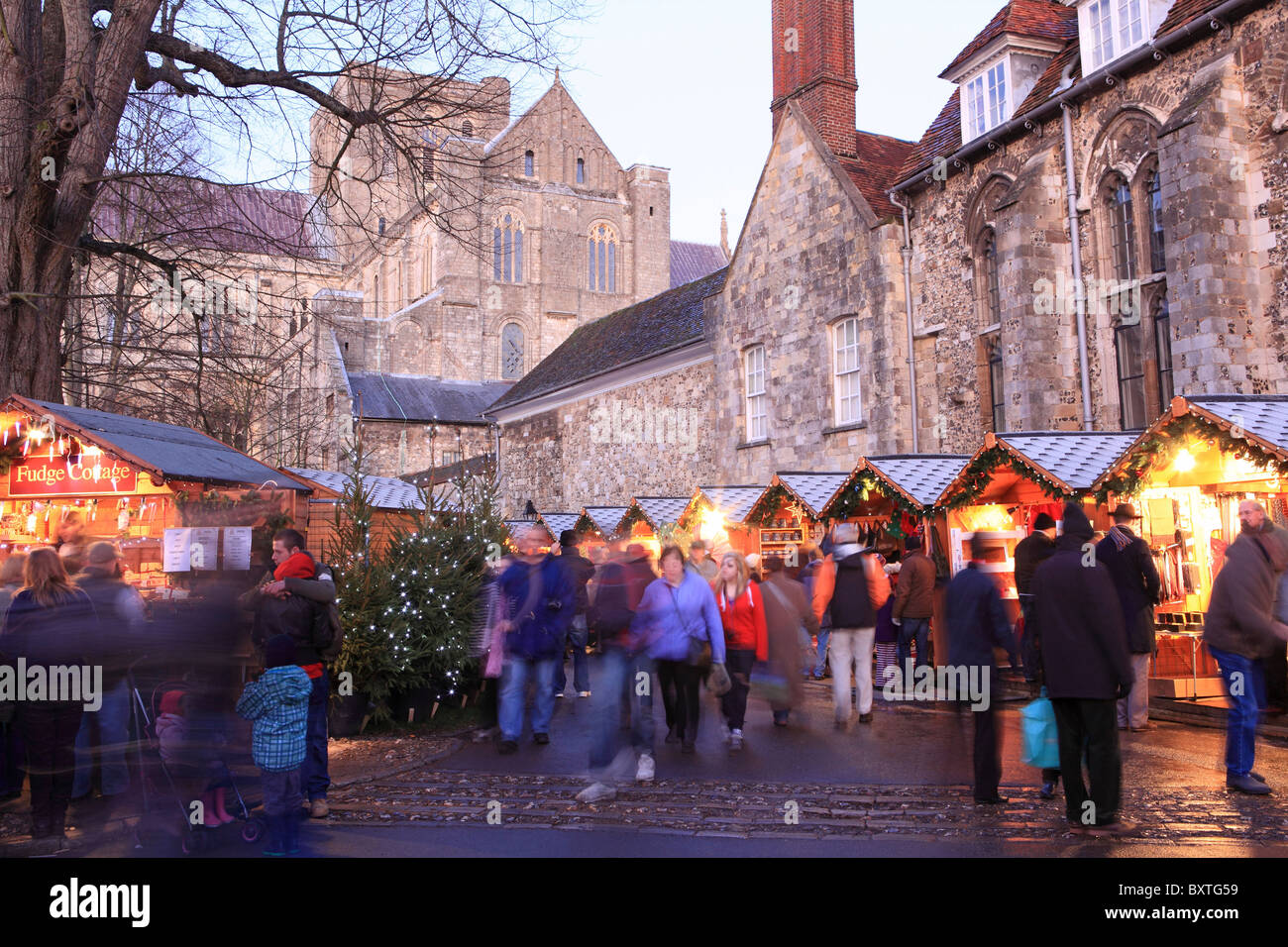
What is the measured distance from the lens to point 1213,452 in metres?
11.2

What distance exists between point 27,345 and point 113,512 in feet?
6.53

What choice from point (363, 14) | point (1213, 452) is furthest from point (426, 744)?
point (1213, 452)

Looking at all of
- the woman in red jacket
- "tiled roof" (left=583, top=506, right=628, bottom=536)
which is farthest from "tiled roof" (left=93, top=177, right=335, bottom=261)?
"tiled roof" (left=583, top=506, right=628, bottom=536)

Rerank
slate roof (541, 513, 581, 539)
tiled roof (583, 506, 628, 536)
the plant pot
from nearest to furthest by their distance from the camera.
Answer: the plant pot < tiled roof (583, 506, 628, 536) < slate roof (541, 513, 581, 539)

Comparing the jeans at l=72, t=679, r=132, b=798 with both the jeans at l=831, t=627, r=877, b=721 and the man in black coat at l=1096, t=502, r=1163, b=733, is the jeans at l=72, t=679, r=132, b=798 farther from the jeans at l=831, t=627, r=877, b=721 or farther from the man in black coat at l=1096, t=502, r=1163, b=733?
the man in black coat at l=1096, t=502, r=1163, b=733

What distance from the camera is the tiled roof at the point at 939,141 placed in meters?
19.1

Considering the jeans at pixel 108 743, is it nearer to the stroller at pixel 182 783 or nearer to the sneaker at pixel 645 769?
the stroller at pixel 182 783

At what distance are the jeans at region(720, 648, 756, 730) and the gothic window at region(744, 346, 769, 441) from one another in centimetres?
1321

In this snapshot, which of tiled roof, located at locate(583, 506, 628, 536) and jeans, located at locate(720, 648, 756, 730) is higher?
tiled roof, located at locate(583, 506, 628, 536)

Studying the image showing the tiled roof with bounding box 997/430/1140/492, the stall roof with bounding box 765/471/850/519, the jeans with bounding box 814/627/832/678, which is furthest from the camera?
the stall roof with bounding box 765/471/850/519

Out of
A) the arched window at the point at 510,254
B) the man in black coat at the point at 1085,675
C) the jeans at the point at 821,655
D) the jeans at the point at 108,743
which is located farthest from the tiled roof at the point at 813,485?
the arched window at the point at 510,254

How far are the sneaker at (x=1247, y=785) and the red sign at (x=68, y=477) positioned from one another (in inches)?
380

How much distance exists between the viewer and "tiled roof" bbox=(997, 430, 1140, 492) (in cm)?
1141
